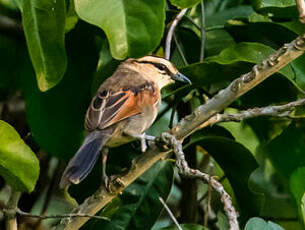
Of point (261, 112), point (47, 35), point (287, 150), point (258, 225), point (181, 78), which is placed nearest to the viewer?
point (261, 112)

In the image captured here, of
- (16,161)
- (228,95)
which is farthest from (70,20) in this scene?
(228,95)

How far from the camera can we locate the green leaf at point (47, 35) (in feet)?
8.91

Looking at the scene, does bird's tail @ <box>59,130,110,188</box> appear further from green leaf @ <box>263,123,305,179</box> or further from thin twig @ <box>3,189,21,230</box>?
green leaf @ <box>263,123,305,179</box>

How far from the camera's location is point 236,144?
332cm

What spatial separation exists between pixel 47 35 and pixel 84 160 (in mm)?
566

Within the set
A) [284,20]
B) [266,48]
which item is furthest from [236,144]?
[284,20]

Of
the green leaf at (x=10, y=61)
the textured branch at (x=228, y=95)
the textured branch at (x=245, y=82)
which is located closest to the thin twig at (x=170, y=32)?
the green leaf at (x=10, y=61)

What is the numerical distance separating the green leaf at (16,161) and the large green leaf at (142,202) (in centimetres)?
52

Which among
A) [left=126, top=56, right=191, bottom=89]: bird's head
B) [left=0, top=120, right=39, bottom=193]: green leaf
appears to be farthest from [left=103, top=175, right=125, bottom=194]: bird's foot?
Answer: [left=126, top=56, right=191, bottom=89]: bird's head

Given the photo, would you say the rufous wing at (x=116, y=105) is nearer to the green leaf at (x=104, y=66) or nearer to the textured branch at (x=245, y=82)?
the green leaf at (x=104, y=66)

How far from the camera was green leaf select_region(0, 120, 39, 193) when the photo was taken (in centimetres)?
275

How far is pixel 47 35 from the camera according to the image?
9.00 ft

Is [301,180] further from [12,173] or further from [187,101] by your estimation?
[12,173]

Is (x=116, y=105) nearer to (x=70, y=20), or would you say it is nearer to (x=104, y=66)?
(x=104, y=66)
